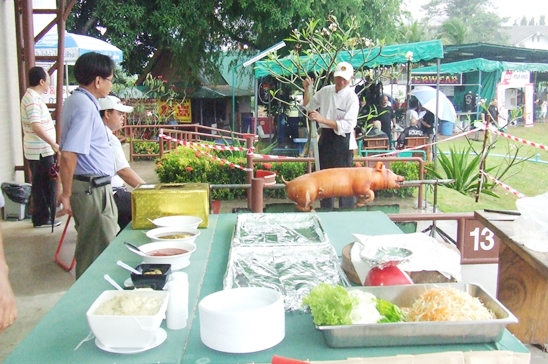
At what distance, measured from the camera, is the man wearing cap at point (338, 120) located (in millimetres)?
5297

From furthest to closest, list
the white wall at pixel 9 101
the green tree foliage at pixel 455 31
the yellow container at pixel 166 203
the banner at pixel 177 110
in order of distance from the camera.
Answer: the green tree foliage at pixel 455 31 < the banner at pixel 177 110 < the white wall at pixel 9 101 < the yellow container at pixel 166 203

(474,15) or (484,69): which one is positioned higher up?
(474,15)

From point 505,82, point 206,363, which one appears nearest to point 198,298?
point 206,363

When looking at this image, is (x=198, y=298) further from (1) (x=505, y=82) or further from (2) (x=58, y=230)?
(1) (x=505, y=82)

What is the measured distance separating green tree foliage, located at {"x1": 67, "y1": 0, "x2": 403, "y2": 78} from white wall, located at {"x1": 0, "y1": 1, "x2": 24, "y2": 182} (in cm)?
792

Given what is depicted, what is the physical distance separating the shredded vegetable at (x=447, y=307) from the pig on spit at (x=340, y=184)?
2136 millimetres

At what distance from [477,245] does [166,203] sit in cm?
196

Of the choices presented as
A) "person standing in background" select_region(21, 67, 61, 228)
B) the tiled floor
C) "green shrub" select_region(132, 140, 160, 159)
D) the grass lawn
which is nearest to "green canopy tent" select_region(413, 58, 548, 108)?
the grass lawn

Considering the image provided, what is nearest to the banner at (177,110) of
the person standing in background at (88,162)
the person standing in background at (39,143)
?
the person standing in background at (39,143)

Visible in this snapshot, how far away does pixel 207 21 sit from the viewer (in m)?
15.8

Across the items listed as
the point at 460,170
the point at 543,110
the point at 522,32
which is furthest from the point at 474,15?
the point at 460,170

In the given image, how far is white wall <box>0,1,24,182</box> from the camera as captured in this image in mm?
6809

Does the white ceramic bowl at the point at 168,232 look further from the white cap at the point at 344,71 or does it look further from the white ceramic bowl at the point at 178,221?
the white cap at the point at 344,71

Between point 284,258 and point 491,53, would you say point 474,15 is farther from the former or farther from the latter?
point 284,258
